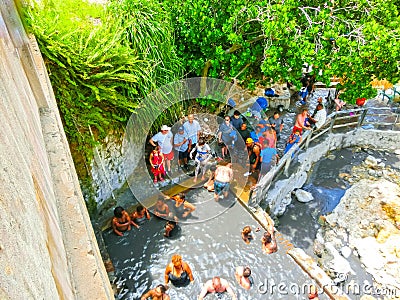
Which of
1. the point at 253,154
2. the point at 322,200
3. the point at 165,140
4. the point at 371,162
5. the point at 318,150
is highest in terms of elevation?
the point at 165,140

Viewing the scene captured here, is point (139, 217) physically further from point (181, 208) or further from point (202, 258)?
point (202, 258)

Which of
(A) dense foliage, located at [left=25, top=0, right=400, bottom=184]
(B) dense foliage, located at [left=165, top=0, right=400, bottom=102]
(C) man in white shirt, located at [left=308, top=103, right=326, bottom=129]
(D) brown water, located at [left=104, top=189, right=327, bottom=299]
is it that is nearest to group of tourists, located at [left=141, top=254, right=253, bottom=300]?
(D) brown water, located at [left=104, top=189, right=327, bottom=299]

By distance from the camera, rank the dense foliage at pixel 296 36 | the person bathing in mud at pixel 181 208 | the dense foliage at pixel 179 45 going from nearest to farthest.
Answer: the dense foliage at pixel 179 45, the dense foliage at pixel 296 36, the person bathing in mud at pixel 181 208

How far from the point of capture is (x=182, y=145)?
831 cm

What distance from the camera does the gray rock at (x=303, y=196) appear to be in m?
10.2

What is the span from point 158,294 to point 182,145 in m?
3.71

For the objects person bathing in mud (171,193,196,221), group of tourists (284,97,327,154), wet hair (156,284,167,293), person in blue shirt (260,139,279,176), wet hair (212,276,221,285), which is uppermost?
group of tourists (284,97,327,154)

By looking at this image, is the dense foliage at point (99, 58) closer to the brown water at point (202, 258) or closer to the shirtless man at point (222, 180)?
the brown water at point (202, 258)

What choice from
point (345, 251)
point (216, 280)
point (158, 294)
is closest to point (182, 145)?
point (216, 280)

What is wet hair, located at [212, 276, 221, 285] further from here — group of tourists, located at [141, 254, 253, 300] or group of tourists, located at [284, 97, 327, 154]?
group of tourists, located at [284, 97, 327, 154]

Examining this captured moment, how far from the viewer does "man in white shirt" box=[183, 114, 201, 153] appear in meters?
8.12

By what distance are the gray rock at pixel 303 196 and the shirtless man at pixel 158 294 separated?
226 inches

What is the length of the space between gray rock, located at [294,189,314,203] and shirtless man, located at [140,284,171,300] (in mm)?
5740

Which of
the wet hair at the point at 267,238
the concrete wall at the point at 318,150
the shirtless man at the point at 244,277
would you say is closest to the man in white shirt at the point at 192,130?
the concrete wall at the point at 318,150
